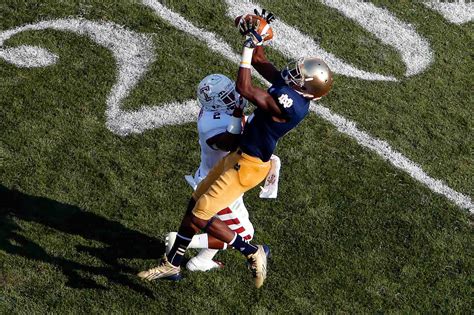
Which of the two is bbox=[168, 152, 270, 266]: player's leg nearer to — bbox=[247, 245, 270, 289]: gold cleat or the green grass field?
bbox=[247, 245, 270, 289]: gold cleat

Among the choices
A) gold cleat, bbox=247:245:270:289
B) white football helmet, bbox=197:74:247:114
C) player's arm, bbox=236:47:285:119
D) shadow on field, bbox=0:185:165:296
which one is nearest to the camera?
player's arm, bbox=236:47:285:119

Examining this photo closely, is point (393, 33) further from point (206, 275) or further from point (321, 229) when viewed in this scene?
point (206, 275)

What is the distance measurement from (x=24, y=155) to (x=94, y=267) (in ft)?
5.14

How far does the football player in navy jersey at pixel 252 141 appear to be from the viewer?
17.6ft

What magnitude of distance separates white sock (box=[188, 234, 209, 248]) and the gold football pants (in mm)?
494

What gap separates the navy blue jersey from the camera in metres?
5.39

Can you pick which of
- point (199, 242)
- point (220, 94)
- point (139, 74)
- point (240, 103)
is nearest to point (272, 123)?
point (240, 103)

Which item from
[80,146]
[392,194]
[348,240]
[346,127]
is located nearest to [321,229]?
[348,240]

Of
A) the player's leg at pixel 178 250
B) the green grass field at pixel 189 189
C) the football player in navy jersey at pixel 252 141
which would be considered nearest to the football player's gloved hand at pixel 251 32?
the football player in navy jersey at pixel 252 141

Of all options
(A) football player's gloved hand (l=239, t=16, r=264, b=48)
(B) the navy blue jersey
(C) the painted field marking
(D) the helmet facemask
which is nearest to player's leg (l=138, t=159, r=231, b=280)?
(B) the navy blue jersey

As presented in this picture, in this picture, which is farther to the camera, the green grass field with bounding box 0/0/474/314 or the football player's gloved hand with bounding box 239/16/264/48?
the green grass field with bounding box 0/0/474/314

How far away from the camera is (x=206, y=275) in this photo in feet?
20.9

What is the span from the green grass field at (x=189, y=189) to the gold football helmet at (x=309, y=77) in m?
1.80

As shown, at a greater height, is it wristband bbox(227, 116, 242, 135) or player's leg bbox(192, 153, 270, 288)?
wristband bbox(227, 116, 242, 135)
